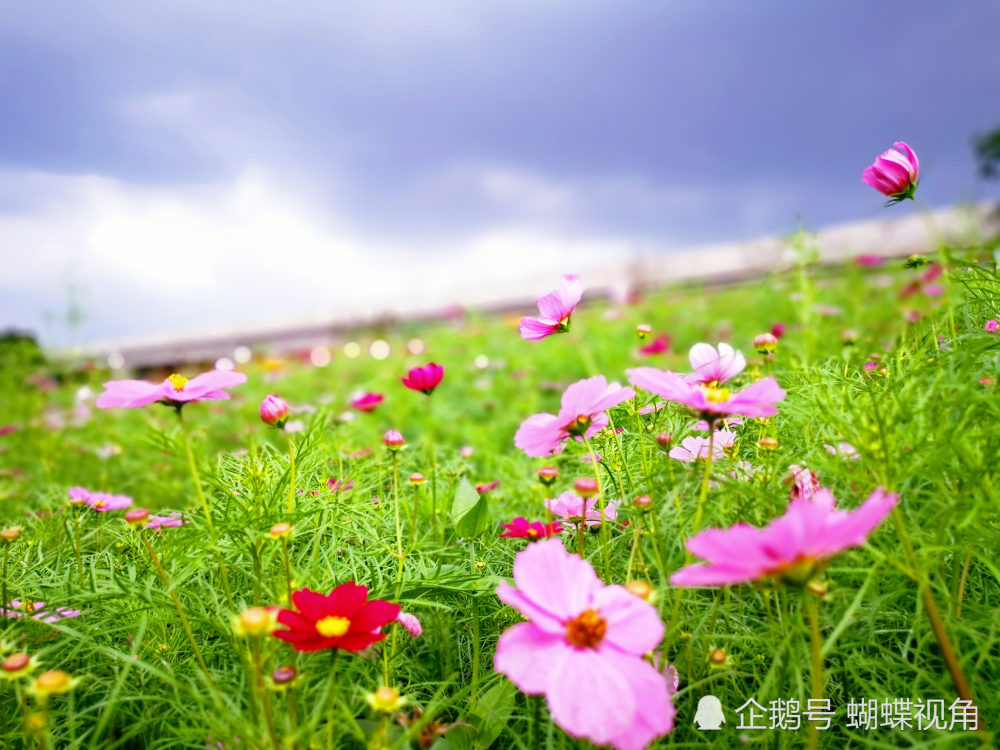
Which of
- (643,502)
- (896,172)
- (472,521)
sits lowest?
(472,521)

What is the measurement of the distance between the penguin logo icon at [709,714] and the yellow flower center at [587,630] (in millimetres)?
194

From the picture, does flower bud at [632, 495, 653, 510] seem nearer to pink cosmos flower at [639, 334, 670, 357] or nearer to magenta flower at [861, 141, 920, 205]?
magenta flower at [861, 141, 920, 205]

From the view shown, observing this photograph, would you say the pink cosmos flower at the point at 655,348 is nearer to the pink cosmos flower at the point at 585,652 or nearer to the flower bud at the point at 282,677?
the pink cosmos flower at the point at 585,652

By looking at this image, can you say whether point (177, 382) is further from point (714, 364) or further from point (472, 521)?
point (714, 364)

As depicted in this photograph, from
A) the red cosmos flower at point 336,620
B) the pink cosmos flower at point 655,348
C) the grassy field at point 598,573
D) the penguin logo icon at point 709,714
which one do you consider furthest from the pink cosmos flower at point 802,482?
the pink cosmos flower at point 655,348

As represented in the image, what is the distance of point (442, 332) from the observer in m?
5.21

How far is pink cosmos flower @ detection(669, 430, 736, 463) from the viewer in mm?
713

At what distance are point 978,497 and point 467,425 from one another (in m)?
2.06

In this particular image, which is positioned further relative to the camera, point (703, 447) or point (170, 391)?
point (703, 447)

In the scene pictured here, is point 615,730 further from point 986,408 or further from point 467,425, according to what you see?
point 467,425

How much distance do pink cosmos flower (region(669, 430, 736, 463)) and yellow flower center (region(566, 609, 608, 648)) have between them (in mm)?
270

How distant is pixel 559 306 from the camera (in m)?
0.80

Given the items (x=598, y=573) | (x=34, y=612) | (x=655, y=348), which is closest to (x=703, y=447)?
(x=598, y=573)

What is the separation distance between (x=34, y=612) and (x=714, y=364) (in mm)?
799
